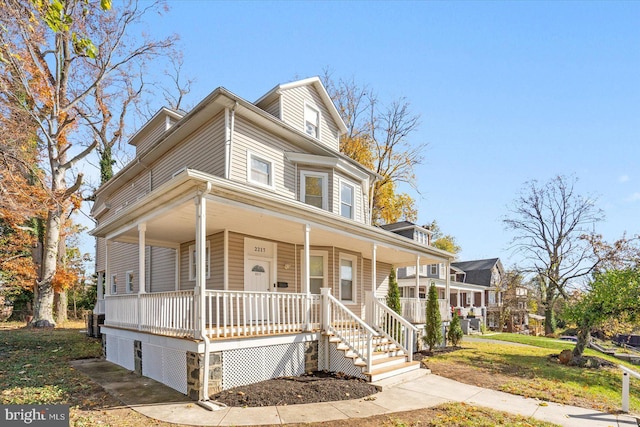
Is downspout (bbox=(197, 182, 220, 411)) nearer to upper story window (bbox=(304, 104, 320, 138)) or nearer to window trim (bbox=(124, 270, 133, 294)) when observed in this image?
upper story window (bbox=(304, 104, 320, 138))

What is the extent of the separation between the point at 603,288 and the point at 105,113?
2739 cm

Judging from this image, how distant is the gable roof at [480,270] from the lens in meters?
43.0

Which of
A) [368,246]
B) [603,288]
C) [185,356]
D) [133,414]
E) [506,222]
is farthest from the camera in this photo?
[506,222]

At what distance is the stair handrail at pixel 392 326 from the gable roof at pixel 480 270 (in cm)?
3577

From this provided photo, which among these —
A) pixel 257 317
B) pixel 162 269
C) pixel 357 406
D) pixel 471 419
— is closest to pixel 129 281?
pixel 162 269

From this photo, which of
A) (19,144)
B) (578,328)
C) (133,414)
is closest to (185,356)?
(133,414)

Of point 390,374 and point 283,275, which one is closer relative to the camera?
point 390,374

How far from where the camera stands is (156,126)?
50.3 feet

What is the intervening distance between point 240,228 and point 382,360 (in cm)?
489

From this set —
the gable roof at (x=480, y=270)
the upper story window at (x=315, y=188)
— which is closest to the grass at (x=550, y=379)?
the upper story window at (x=315, y=188)

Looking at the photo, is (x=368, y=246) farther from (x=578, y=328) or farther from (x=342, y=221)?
(x=578, y=328)

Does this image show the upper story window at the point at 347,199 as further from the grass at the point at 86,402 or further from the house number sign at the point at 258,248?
the grass at the point at 86,402

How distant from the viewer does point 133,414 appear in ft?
20.0

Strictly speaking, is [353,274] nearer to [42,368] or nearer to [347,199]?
[347,199]
